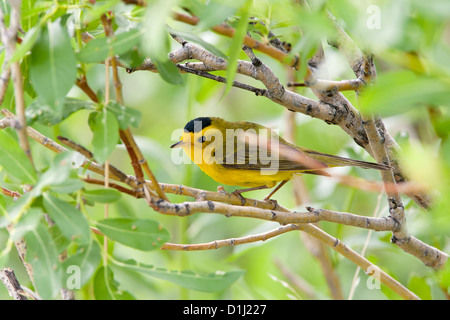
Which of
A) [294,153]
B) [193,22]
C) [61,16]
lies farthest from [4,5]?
[294,153]

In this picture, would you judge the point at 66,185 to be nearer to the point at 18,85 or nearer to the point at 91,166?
the point at 18,85

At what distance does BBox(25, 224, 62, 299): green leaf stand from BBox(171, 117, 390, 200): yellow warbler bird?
176 centimetres

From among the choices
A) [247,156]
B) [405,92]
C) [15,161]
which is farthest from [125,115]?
[247,156]

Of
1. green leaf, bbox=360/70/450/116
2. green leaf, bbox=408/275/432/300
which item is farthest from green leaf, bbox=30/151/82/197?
green leaf, bbox=408/275/432/300

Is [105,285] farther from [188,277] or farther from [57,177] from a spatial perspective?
[57,177]

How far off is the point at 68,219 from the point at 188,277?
0.42 metres

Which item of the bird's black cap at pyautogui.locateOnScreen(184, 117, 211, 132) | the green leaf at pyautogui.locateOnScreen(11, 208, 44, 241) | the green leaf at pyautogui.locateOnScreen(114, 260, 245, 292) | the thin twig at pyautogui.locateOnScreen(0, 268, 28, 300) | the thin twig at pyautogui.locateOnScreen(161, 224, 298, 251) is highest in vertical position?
the bird's black cap at pyautogui.locateOnScreen(184, 117, 211, 132)

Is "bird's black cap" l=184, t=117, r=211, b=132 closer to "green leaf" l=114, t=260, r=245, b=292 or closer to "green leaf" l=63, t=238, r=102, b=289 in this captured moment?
"green leaf" l=114, t=260, r=245, b=292

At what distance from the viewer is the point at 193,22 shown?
126cm

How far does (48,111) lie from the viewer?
1.36 metres

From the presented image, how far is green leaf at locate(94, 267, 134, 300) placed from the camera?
4.79ft

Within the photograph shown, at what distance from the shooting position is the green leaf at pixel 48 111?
134cm

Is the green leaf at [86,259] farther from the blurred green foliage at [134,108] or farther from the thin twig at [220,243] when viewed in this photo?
the thin twig at [220,243]
